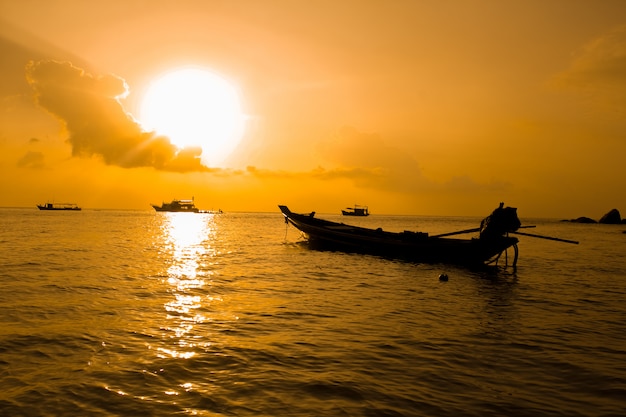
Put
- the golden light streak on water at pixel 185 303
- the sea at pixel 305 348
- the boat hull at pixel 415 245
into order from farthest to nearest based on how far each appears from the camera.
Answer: the boat hull at pixel 415 245
the golden light streak on water at pixel 185 303
the sea at pixel 305 348

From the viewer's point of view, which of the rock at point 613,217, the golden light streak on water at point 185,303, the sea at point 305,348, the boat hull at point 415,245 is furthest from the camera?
the rock at point 613,217

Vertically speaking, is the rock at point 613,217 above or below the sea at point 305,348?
above

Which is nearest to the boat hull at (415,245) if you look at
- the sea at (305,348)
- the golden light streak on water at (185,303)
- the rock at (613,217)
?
the sea at (305,348)

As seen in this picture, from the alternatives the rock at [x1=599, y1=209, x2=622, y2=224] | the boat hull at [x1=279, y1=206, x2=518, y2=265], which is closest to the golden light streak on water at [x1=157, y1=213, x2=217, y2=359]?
the boat hull at [x1=279, y1=206, x2=518, y2=265]

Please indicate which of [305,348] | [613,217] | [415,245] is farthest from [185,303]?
[613,217]

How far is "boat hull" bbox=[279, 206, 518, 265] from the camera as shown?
28.2 metres

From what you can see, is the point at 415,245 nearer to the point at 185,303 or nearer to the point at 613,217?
the point at 185,303

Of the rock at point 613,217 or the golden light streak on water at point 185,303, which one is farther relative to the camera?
the rock at point 613,217

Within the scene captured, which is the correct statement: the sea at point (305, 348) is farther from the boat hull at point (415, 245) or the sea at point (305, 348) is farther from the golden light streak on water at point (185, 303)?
the boat hull at point (415, 245)

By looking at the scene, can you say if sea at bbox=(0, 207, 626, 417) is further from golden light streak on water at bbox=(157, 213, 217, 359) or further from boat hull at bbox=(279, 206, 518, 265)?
boat hull at bbox=(279, 206, 518, 265)

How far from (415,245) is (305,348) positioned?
21.9 metres

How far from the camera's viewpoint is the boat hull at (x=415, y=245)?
28188 mm

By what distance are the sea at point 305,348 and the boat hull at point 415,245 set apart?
6.85 metres

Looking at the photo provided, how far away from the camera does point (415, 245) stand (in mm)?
30766
